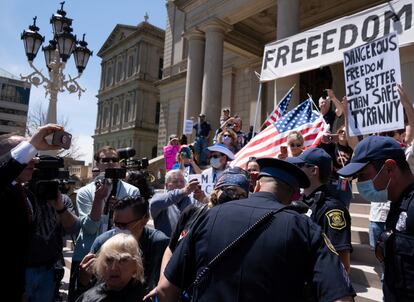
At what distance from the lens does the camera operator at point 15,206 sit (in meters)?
1.97

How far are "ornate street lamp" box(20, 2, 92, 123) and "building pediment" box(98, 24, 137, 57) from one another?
41455 mm

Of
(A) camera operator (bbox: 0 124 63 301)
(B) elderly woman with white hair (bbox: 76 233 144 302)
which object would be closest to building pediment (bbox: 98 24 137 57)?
(B) elderly woman with white hair (bbox: 76 233 144 302)

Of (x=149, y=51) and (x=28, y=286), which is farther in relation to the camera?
(x=149, y=51)

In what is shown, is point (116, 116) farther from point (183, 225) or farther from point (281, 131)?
point (183, 225)

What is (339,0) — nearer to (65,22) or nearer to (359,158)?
(65,22)

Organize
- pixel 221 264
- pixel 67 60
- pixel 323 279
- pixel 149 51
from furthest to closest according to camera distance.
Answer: pixel 149 51 → pixel 67 60 → pixel 221 264 → pixel 323 279

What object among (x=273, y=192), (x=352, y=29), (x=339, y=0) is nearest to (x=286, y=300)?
(x=273, y=192)

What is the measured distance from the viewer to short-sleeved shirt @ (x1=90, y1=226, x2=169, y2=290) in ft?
9.80

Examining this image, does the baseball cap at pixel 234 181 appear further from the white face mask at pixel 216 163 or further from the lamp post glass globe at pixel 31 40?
the lamp post glass globe at pixel 31 40

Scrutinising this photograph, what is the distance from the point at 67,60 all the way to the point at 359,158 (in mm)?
8028

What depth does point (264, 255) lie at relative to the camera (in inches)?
67.3

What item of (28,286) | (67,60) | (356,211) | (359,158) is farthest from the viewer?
(67,60)

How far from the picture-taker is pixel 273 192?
1910 millimetres

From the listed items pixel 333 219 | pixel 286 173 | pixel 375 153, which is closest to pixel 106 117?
pixel 333 219
